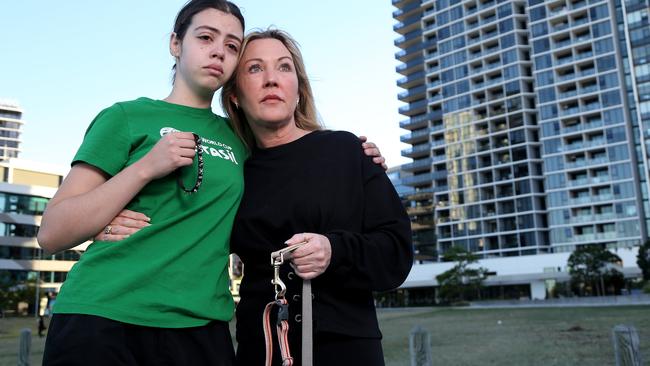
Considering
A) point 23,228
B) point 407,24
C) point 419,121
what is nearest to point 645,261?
point 419,121

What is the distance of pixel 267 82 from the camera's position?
8.38ft

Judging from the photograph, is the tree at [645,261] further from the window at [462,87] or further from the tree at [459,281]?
the window at [462,87]

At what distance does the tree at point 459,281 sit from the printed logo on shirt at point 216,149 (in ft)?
232

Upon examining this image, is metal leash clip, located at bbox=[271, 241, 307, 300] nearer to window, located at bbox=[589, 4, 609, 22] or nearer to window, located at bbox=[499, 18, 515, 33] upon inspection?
window, located at bbox=[589, 4, 609, 22]

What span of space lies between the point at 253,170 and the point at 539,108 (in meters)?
88.1

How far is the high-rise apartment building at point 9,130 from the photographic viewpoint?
130m

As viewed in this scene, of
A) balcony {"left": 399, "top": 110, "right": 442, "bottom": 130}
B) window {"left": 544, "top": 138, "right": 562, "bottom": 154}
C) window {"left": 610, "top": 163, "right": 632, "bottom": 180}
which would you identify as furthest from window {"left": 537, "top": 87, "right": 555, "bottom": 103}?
balcony {"left": 399, "top": 110, "right": 442, "bottom": 130}

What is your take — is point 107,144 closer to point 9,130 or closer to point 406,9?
point 406,9

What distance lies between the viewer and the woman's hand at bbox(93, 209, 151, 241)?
2.02 m

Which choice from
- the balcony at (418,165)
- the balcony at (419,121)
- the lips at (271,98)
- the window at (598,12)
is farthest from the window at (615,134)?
the lips at (271,98)

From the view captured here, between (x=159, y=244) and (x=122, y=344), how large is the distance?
0.38 m

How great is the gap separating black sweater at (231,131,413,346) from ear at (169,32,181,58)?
0.64 meters

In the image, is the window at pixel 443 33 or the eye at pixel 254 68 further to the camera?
the window at pixel 443 33

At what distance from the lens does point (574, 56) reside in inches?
3238
